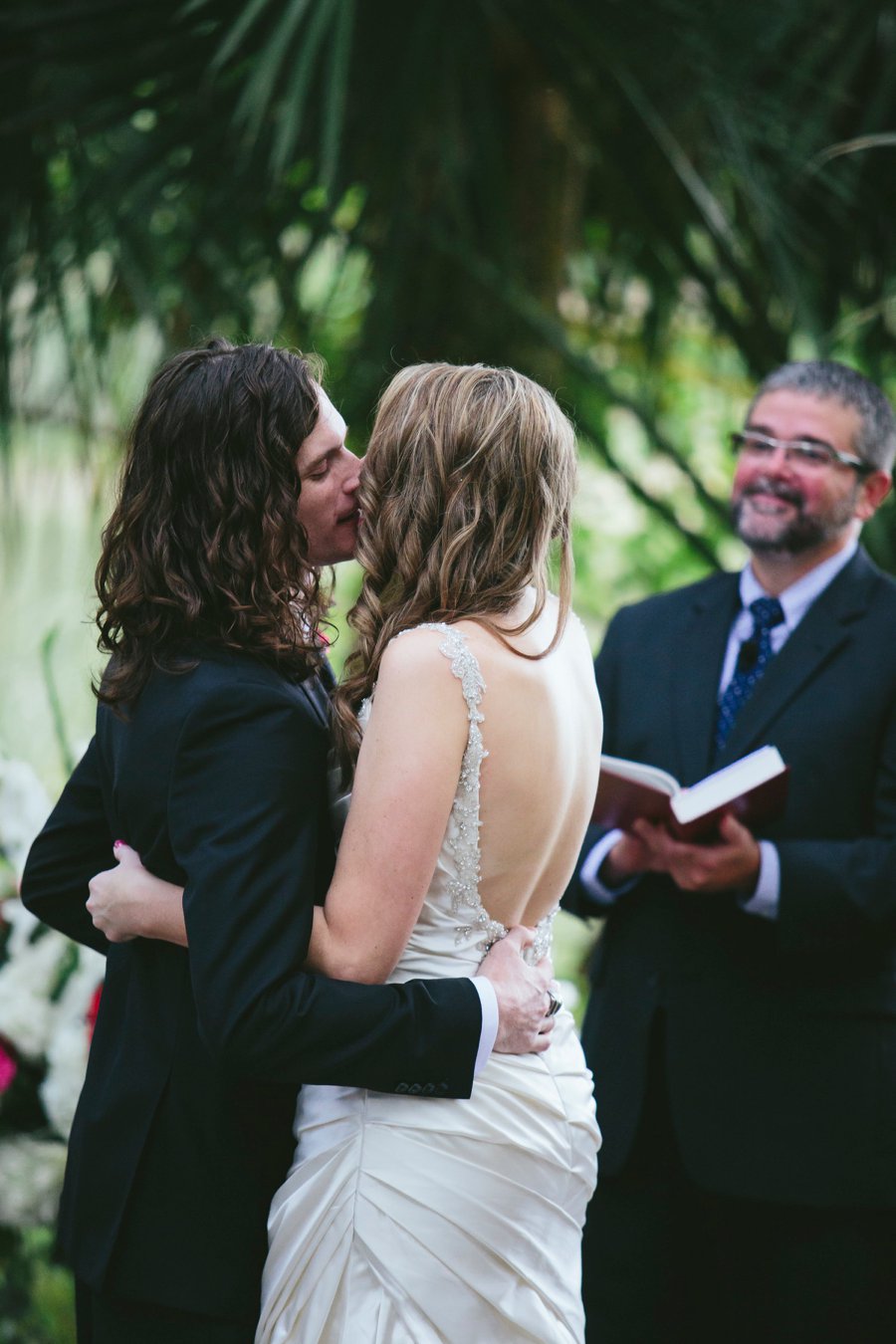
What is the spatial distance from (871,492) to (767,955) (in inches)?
32.7

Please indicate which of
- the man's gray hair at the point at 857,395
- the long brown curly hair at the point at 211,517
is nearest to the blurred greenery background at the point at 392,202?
the man's gray hair at the point at 857,395

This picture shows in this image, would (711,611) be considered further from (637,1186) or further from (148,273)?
(148,273)

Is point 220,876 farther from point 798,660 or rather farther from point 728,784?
point 798,660

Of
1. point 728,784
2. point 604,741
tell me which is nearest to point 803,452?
point 604,741

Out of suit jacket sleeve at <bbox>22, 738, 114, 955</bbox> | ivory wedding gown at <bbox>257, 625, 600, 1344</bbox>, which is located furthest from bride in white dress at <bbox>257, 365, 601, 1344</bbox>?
suit jacket sleeve at <bbox>22, 738, 114, 955</bbox>

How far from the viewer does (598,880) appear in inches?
92.1

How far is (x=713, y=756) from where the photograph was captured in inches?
91.5

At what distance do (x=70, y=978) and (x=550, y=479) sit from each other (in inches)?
59.8

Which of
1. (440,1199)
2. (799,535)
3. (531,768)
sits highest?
(799,535)

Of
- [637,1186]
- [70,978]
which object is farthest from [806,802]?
[70,978]

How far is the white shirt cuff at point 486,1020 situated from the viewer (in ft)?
4.86

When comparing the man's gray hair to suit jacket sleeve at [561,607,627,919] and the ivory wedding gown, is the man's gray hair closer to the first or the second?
suit jacket sleeve at [561,607,627,919]

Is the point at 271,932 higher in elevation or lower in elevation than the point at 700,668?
lower

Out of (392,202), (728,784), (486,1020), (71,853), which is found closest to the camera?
(486,1020)
